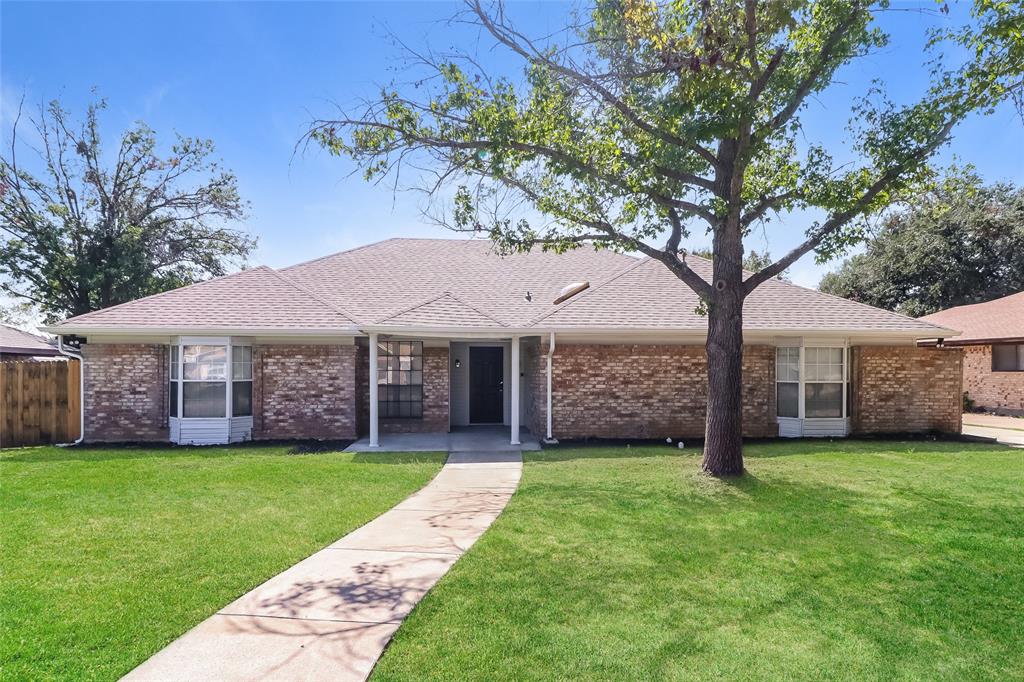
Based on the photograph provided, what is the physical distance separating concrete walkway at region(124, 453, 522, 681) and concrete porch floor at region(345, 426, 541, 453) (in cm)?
423

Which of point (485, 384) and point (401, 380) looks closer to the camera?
point (401, 380)

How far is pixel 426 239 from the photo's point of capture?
1761cm

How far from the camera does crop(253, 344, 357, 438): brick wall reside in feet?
38.5

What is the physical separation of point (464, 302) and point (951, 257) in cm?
2782

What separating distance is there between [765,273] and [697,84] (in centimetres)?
284

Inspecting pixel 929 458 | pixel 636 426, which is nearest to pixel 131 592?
pixel 636 426

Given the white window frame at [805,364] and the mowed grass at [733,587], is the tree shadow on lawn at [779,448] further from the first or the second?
the mowed grass at [733,587]

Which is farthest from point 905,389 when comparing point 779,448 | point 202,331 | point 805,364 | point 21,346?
point 21,346

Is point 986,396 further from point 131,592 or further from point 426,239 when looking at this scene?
point 131,592


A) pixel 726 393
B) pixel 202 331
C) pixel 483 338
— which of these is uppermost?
pixel 202 331

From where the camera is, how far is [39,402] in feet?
37.9

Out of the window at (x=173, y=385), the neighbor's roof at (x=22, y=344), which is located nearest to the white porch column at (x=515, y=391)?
the window at (x=173, y=385)

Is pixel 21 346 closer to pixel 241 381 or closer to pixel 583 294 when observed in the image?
pixel 241 381

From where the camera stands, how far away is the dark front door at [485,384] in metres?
14.2
